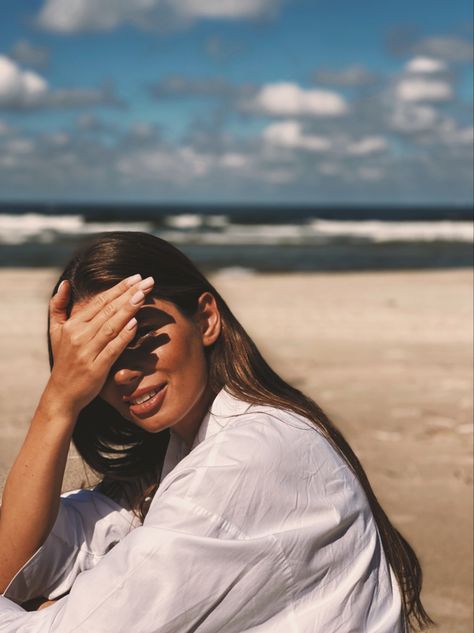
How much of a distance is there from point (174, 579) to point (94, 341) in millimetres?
506

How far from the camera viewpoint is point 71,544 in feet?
6.40

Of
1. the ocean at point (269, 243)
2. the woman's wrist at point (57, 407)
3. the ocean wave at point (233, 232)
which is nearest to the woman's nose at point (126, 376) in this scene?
the woman's wrist at point (57, 407)

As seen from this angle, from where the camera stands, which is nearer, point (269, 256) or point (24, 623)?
point (24, 623)

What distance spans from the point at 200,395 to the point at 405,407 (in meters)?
5.03

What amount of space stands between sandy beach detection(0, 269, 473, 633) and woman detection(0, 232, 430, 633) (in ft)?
3.19

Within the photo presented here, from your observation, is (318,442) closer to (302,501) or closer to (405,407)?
(302,501)

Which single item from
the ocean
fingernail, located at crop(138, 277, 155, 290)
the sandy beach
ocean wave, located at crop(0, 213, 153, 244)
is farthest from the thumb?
ocean wave, located at crop(0, 213, 153, 244)

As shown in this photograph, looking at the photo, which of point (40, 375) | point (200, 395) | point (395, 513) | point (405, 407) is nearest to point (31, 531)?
point (200, 395)

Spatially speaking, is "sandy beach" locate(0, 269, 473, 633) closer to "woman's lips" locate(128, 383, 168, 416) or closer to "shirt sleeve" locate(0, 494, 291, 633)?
"woman's lips" locate(128, 383, 168, 416)

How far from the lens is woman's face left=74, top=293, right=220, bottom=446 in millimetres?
1665

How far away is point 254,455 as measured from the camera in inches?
54.9

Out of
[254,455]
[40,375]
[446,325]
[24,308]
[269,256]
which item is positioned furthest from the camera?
[269,256]

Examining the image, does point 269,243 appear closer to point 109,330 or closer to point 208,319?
point 208,319

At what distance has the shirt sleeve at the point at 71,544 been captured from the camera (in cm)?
187
